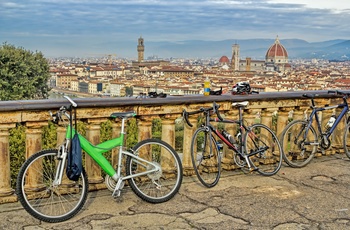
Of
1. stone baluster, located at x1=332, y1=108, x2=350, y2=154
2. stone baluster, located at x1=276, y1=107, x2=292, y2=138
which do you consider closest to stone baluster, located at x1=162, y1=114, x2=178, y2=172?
stone baluster, located at x1=276, y1=107, x2=292, y2=138

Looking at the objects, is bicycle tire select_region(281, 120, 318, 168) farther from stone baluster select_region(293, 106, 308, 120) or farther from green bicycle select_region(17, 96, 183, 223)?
green bicycle select_region(17, 96, 183, 223)

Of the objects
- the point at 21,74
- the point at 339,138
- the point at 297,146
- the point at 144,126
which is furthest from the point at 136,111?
the point at 21,74

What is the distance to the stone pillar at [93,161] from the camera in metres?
4.24

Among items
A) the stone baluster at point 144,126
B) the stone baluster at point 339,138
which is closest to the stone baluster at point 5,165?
the stone baluster at point 144,126

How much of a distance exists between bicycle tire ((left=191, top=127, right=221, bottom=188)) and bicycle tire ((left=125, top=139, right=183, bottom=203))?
→ 0.87 feet

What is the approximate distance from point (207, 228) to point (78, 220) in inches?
40.0

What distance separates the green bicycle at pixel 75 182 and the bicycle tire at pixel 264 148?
3.58 ft

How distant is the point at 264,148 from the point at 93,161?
6.37 ft

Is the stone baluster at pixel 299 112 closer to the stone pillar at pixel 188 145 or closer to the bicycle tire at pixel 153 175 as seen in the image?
the stone pillar at pixel 188 145

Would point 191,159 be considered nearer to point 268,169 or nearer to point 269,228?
point 268,169

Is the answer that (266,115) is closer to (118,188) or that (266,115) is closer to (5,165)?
(118,188)

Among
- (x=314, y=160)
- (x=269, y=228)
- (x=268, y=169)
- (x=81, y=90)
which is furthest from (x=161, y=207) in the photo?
(x=81, y=90)

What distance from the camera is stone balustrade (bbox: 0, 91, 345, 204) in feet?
12.7

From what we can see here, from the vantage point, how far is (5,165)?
12.6 ft
